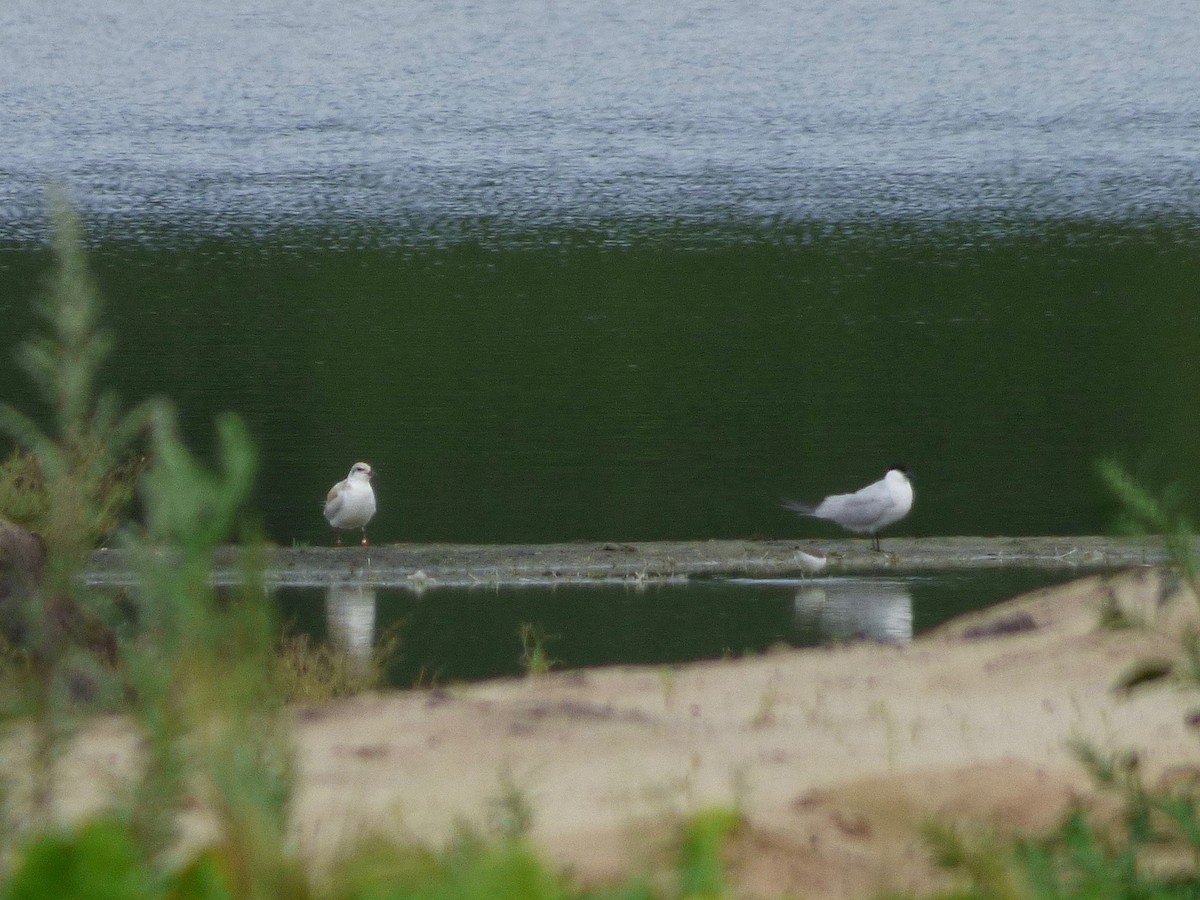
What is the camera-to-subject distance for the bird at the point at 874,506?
1625cm

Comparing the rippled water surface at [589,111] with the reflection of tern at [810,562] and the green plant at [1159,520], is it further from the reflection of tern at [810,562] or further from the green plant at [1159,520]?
the green plant at [1159,520]

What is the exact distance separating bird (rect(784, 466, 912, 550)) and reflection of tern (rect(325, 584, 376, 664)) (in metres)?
3.89

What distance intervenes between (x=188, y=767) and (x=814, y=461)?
19820 mm

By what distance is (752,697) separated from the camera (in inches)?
350

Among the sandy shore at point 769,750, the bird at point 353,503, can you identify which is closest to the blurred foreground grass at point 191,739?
the sandy shore at point 769,750

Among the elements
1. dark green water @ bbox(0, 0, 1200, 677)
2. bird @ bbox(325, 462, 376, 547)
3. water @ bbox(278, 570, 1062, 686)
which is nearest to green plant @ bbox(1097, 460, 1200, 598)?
dark green water @ bbox(0, 0, 1200, 677)

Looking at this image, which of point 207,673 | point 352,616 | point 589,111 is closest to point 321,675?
point 352,616

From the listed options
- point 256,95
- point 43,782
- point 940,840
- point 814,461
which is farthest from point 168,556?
point 256,95

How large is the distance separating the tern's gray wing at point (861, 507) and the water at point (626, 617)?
114cm

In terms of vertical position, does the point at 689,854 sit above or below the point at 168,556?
below

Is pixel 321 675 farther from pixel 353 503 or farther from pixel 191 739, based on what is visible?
pixel 191 739

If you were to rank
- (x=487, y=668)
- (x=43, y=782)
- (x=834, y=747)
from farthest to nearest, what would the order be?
(x=487, y=668), (x=834, y=747), (x=43, y=782)

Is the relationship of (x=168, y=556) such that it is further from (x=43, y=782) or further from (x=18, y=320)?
(x=18, y=320)

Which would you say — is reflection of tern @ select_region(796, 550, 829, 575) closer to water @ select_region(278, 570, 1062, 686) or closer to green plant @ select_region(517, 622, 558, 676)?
water @ select_region(278, 570, 1062, 686)
